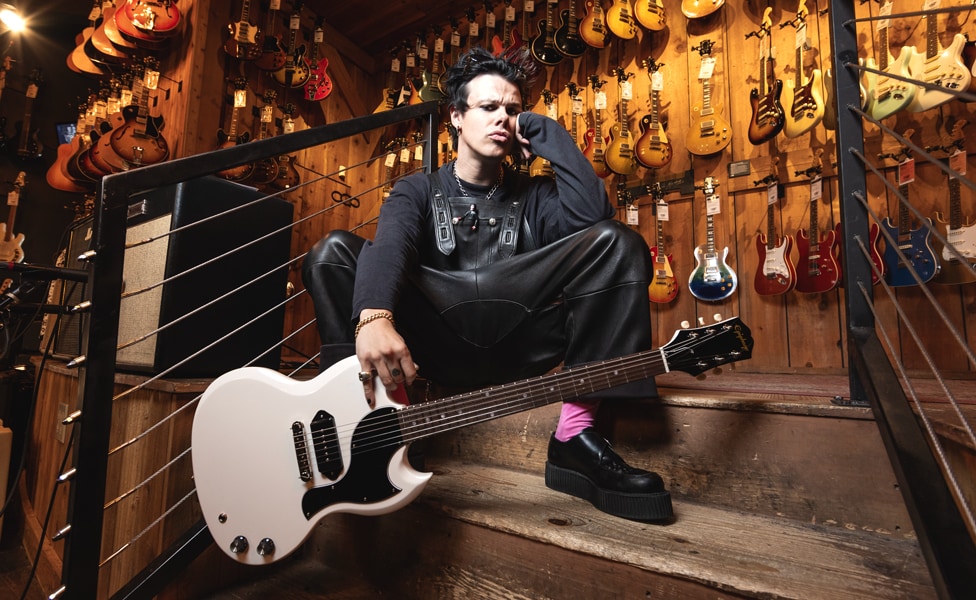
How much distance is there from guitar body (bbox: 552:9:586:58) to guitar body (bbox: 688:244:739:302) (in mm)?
1636

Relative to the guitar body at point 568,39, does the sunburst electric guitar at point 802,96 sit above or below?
below

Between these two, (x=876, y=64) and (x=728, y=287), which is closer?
(x=876, y=64)

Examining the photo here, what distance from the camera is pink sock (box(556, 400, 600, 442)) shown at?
109 cm

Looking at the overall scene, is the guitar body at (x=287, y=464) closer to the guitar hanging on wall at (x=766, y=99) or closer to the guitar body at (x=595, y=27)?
the guitar hanging on wall at (x=766, y=99)

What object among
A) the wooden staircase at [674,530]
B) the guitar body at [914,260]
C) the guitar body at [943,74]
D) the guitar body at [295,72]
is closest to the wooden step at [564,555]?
the wooden staircase at [674,530]

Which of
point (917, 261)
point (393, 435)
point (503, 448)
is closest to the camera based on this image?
point (393, 435)

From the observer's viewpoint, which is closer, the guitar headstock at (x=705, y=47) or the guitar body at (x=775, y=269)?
the guitar body at (x=775, y=269)

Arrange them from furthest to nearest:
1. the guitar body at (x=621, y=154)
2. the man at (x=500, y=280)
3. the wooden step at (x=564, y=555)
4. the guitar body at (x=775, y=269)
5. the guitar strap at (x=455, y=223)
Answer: the guitar body at (x=621, y=154) → the guitar body at (x=775, y=269) → the guitar strap at (x=455, y=223) → the man at (x=500, y=280) → the wooden step at (x=564, y=555)

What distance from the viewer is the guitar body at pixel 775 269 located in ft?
8.20

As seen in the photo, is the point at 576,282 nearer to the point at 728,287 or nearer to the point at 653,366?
the point at 653,366

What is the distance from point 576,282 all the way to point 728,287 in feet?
6.55

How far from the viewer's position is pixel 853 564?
0.76 meters

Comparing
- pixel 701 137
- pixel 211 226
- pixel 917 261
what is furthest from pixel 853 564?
pixel 701 137

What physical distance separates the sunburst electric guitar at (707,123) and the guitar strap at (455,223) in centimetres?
195
